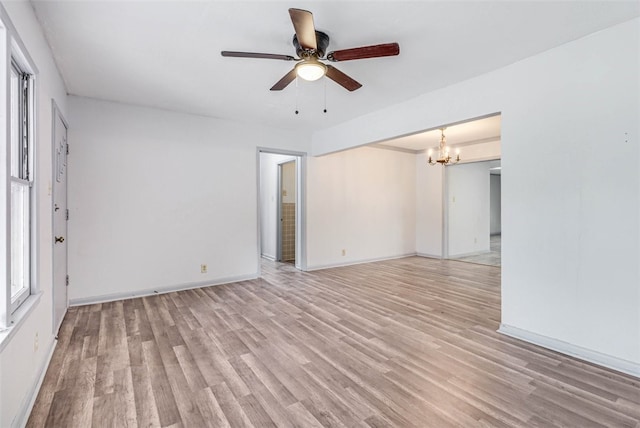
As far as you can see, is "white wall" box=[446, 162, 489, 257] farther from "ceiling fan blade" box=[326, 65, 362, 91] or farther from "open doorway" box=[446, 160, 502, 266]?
"ceiling fan blade" box=[326, 65, 362, 91]

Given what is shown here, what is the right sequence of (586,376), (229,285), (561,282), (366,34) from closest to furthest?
(586,376) < (366,34) < (561,282) < (229,285)

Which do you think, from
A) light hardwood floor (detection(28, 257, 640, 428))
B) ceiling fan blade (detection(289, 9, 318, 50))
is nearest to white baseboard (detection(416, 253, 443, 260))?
light hardwood floor (detection(28, 257, 640, 428))

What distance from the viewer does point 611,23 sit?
222 centimetres

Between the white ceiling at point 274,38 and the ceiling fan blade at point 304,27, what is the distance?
20 centimetres

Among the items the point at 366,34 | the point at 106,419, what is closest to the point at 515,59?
the point at 366,34

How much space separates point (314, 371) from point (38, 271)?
2.10 m

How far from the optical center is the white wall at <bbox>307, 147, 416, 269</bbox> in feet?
18.8

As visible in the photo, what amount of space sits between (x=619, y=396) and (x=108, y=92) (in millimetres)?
5399

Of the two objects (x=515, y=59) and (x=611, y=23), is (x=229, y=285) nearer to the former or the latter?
(x=515, y=59)

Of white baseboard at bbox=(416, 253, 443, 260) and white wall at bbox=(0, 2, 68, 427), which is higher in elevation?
white wall at bbox=(0, 2, 68, 427)

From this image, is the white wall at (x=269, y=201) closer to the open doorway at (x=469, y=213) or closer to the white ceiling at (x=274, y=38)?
the white ceiling at (x=274, y=38)

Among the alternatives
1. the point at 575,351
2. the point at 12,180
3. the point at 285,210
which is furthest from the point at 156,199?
the point at 575,351

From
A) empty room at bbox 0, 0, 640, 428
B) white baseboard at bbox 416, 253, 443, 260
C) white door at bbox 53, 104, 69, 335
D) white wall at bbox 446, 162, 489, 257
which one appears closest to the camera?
Answer: empty room at bbox 0, 0, 640, 428

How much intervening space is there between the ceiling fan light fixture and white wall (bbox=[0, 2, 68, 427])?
1678 millimetres
